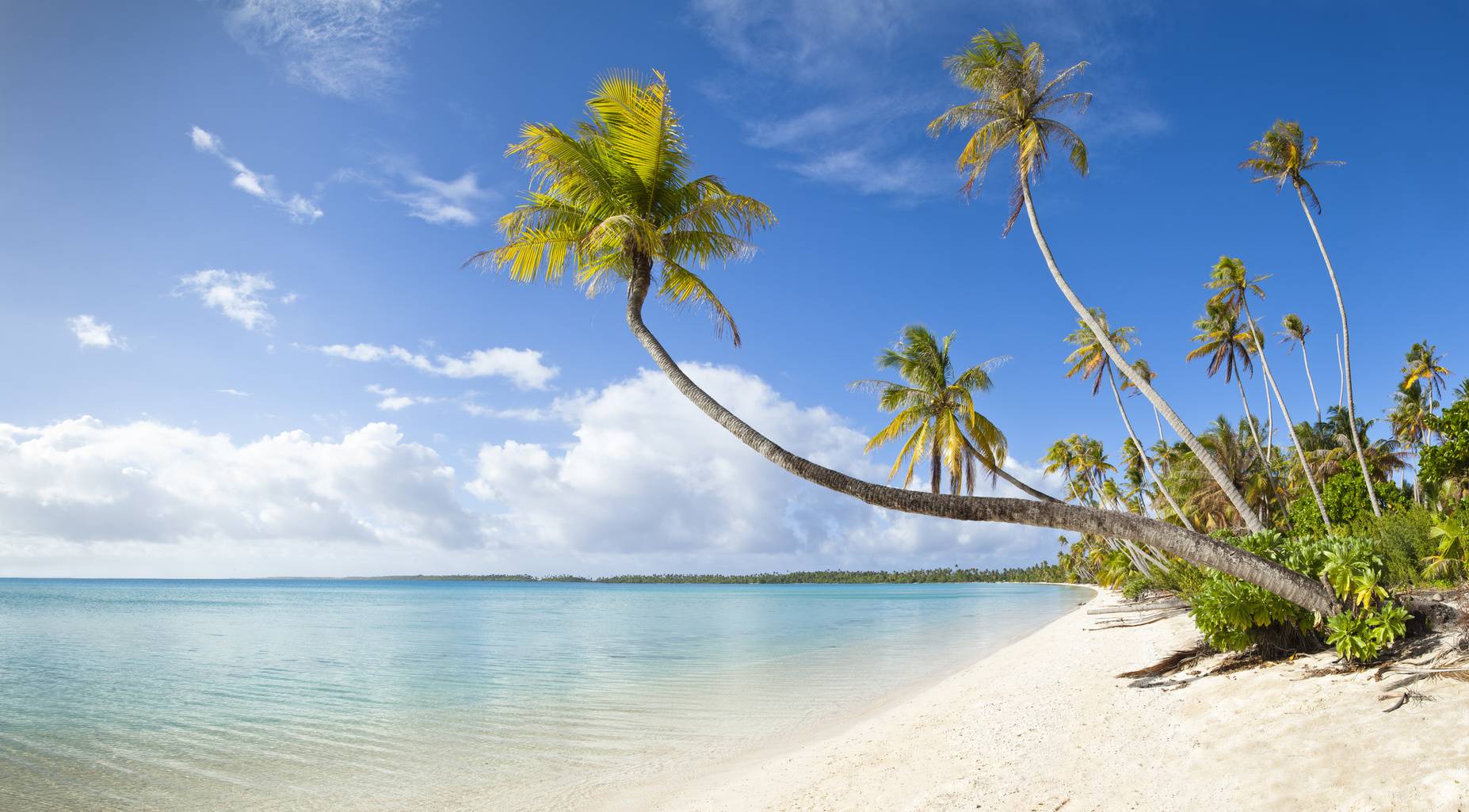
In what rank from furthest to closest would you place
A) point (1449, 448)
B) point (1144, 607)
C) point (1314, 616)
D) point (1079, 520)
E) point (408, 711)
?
point (1144, 607)
point (1449, 448)
point (408, 711)
point (1314, 616)
point (1079, 520)

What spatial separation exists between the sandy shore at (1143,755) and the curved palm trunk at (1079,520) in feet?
3.21

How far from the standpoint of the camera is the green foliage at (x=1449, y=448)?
15211 mm

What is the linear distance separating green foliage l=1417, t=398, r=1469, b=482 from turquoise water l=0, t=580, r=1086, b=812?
443 inches

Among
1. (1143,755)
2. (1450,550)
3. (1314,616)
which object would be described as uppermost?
(1450,550)

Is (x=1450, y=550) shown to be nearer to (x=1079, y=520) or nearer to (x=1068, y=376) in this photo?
(x=1079, y=520)

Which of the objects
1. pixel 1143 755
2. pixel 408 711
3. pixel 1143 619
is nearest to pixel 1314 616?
pixel 1143 755

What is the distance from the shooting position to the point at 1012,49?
15.1 meters

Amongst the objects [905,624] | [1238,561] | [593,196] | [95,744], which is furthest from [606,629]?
[1238,561]

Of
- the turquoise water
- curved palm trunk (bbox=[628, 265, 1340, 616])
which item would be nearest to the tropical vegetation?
curved palm trunk (bbox=[628, 265, 1340, 616])

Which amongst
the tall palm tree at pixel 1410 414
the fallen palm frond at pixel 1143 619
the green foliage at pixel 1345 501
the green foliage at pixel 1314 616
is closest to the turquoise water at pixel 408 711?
the fallen palm frond at pixel 1143 619

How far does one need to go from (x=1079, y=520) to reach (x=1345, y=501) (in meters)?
26.1

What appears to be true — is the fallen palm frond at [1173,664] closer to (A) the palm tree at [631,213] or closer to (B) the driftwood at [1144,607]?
(A) the palm tree at [631,213]

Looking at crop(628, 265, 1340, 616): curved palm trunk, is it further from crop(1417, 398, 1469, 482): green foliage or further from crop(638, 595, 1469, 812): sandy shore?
crop(1417, 398, 1469, 482): green foliage

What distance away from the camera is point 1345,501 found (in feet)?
82.3
